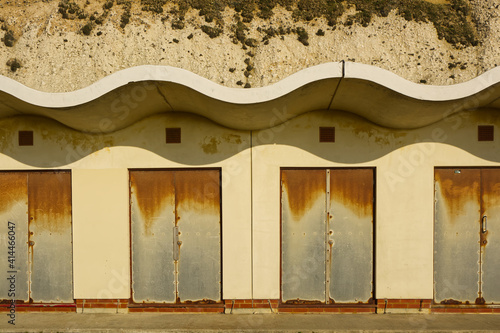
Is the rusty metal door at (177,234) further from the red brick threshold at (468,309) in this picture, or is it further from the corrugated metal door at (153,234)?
the red brick threshold at (468,309)

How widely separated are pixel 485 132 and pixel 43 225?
8.01m

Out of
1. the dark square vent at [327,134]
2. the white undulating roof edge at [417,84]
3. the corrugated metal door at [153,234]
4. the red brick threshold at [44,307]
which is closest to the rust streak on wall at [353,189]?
the dark square vent at [327,134]

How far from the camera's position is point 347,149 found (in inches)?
236

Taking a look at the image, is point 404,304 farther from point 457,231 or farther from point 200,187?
point 200,187

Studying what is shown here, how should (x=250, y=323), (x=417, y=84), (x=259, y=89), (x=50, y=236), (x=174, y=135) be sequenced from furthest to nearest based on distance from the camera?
(x=50, y=236), (x=174, y=135), (x=250, y=323), (x=259, y=89), (x=417, y=84)

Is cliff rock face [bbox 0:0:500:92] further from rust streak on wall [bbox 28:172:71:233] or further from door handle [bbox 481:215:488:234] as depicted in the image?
door handle [bbox 481:215:488:234]

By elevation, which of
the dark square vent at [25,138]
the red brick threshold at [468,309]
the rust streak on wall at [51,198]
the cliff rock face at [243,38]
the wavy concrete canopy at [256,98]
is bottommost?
the red brick threshold at [468,309]

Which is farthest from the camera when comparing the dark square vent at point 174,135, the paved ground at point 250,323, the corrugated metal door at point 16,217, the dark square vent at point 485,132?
the corrugated metal door at point 16,217

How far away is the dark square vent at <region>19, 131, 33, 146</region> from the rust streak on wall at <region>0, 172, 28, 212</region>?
55 centimetres

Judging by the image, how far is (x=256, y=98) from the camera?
192 inches

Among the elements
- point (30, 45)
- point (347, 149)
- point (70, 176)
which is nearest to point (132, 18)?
point (30, 45)

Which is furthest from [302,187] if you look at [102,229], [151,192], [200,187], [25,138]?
[25,138]

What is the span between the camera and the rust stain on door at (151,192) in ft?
20.0

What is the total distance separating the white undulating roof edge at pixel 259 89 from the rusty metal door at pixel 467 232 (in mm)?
1802
